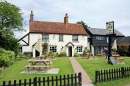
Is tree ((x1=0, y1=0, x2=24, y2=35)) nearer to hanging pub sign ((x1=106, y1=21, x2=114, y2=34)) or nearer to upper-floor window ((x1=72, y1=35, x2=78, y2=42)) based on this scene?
upper-floor window ((x1=72, y1=35, x2=78, y2=42))

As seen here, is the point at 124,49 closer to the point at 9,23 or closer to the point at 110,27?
the point at 110,27

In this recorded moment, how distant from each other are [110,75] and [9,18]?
26.6 meters

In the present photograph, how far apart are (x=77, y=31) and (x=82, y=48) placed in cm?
446

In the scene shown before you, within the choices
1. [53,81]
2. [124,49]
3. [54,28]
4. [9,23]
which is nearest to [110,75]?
[53,81]

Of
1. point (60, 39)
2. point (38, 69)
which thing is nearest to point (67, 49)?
point (60, 39)

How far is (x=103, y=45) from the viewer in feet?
173

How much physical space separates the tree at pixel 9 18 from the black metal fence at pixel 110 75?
24.8 metres

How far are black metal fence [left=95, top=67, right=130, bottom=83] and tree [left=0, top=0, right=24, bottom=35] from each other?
2481 centimetres

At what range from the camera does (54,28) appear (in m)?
44.8

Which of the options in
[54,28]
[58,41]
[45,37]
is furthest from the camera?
[54,28]

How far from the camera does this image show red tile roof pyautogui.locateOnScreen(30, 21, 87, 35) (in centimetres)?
4288

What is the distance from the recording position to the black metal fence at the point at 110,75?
1181 cm

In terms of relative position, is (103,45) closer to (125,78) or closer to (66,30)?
(66,30)

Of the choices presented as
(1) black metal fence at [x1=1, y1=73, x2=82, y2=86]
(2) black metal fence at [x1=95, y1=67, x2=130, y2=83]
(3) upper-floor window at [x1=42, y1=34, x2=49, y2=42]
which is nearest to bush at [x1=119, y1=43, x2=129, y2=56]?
(3) upper-floor window at [x1=42, y1=34, x2=49, y2=42]
